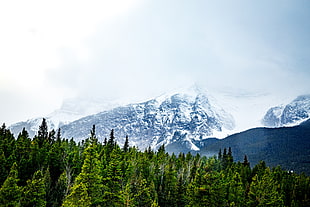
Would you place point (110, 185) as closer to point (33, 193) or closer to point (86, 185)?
point (33, 193)

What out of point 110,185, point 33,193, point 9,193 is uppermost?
point 110,185

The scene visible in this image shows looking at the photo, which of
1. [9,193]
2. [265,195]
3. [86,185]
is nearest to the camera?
[86,185]

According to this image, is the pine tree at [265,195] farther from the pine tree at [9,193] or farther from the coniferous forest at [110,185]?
the pine tree at [9,193]

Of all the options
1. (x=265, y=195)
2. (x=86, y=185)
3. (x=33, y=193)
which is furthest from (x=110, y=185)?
(x=265, y=195)

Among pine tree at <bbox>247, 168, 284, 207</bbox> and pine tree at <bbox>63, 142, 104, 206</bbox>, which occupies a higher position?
pine tree at <bbox>63, 142, 104, 206</bbox>

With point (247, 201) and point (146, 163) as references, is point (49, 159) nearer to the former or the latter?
point (146, 163)

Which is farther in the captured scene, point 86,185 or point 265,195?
point 265,195

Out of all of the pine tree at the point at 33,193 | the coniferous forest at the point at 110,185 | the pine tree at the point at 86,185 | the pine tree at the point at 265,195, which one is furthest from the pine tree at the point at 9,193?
the pine tree at the point at 265,195

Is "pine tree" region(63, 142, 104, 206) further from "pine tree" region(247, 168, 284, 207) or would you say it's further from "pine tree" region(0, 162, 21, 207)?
"pine tree" region(247, 168, 284, 207)

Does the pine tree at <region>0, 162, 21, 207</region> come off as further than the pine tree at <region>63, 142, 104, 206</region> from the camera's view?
Yes

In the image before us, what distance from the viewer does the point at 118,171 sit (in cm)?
4788

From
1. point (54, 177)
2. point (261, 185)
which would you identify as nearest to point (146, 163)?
point (54, 177)

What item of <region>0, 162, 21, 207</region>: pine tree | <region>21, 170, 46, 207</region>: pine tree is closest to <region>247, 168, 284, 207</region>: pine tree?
<region>21, 170, 46, 207</region>: pine tree

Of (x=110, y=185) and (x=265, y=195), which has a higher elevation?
(x=110, y=185)
